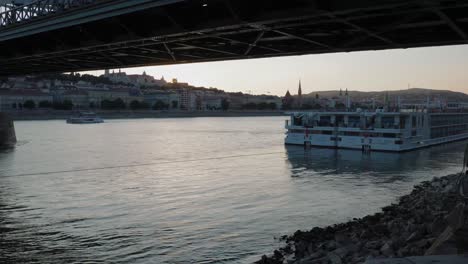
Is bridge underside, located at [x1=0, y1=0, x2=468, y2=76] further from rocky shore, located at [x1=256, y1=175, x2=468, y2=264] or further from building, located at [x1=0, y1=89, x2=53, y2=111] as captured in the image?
building, located at [x1=0, y1=89, x2=53, y2=111]

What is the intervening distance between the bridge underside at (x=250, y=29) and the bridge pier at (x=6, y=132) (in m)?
30.0

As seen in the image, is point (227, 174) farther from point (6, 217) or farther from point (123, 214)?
point (6, 217)

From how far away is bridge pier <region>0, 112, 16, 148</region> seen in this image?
4788 centimetres

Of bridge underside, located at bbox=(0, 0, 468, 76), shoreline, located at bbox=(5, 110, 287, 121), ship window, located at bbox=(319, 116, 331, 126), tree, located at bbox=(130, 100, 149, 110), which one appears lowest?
shoreline, located at bbox=(5, 110, 287, 121)

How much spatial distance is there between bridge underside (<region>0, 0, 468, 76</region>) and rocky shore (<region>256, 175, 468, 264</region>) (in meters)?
3.80

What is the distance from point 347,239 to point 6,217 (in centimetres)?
1095

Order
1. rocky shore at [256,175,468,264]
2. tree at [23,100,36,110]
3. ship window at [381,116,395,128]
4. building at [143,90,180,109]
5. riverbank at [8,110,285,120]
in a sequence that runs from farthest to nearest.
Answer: building at [143,90,180,109], tree at [23,100,36,110], riverbank at [8,110,285,120], ship window at [381,116,395,128], rocky shore at [256,175,468,264]

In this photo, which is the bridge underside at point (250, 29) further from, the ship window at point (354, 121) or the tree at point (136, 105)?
the tree at point (136, 105)

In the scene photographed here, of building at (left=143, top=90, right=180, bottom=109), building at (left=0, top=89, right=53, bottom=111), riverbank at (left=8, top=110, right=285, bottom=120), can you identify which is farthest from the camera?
building at (left=143, top=90, right=180, bottom=109)

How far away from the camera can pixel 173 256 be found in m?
11.7

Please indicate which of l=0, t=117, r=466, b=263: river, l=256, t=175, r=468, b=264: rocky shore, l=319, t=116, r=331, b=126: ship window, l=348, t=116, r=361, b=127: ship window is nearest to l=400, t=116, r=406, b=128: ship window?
l=348, t=116, r=361, b=127: ship window

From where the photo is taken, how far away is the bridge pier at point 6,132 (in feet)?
157

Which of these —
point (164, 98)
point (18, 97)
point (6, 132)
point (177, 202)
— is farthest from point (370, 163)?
point (164, 98)

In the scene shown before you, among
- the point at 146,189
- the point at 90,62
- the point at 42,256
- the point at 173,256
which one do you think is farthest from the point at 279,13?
the point at 90,62
